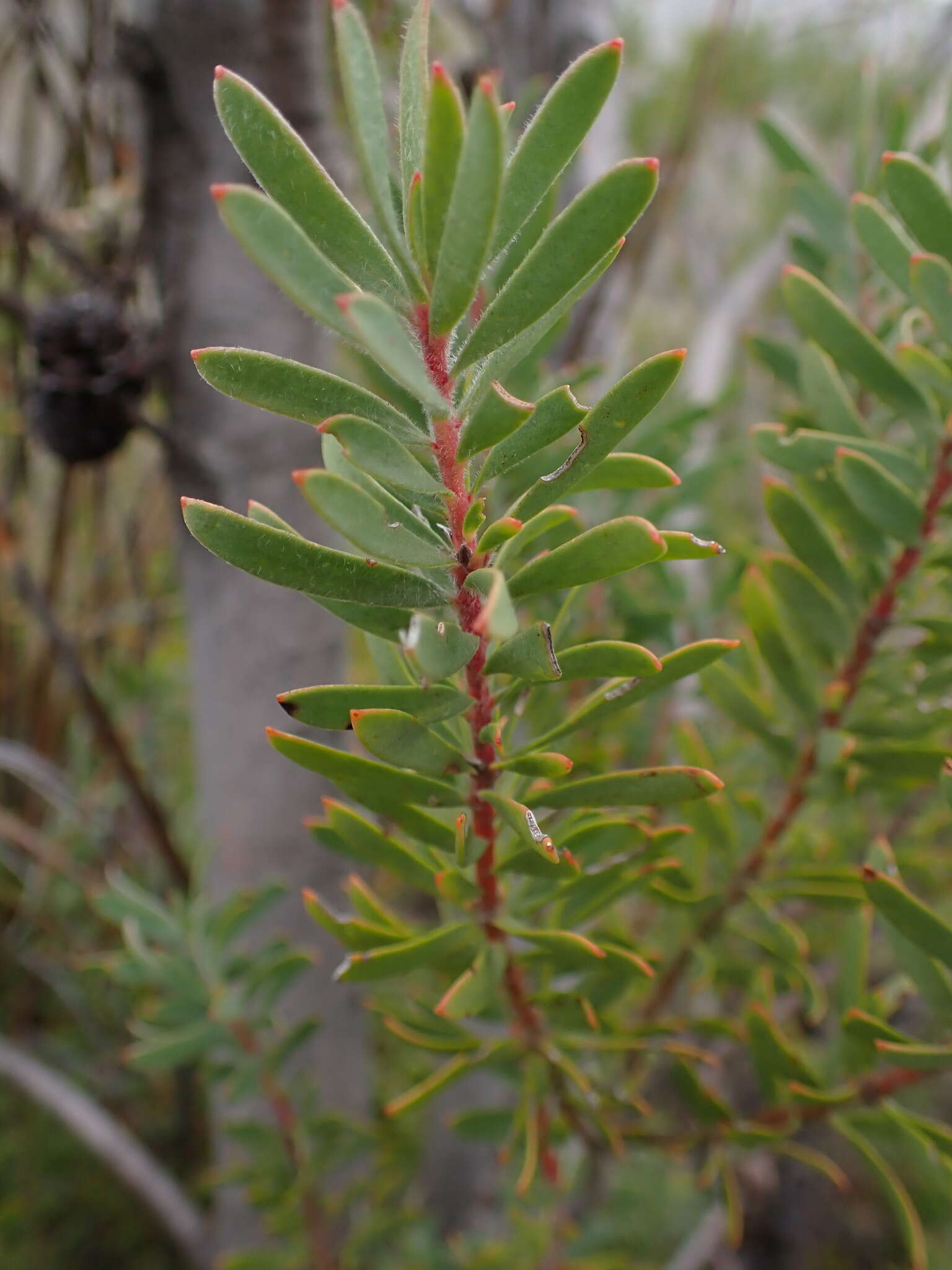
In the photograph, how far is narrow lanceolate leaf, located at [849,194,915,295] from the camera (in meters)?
0.26

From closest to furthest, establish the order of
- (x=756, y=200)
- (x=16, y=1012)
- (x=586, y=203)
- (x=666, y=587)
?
(x=586, y=203)
(x=666, y=587)
(x=16, y=1012)
(x=756, y=200)

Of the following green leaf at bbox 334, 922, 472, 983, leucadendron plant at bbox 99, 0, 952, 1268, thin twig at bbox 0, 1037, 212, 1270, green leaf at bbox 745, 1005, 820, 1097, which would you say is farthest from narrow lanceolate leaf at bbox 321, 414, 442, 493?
thin twig at bbox 0, 1037, 212, 1270

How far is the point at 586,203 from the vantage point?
173 mm

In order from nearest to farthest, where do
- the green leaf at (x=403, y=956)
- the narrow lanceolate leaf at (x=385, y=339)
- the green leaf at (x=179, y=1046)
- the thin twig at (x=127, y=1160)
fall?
1. the narrow lanceolate leaf at (x=385, y=339)
2. the green leaf at (x=403, y=956)
3. the green leaf at (x=179, y=1046)
4. the thin twig at (x=127, y=1160)

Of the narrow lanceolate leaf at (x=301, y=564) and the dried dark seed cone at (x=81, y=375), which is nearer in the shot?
the narrow lanceolate leaf at (x=301, y=564)

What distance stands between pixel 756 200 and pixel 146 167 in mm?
1676

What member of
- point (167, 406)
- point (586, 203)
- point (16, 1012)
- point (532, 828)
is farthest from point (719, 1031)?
point (16, 1012)

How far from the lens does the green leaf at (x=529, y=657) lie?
19cm

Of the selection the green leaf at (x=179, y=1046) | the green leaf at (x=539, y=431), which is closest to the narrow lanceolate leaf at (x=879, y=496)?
the green leaf at (x=539, y=431)

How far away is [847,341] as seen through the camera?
0.90 feet

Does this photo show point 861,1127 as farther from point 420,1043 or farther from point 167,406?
point 167,406

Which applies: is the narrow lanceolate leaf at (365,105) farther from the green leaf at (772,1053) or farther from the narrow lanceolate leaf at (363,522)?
the green leaf at (772,1053)

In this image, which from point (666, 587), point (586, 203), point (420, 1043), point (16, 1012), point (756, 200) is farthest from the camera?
point (756, 200)

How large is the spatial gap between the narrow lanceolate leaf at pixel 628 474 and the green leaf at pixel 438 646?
5 centimetres
